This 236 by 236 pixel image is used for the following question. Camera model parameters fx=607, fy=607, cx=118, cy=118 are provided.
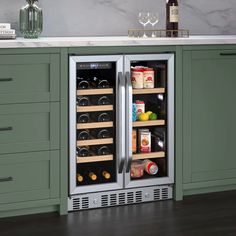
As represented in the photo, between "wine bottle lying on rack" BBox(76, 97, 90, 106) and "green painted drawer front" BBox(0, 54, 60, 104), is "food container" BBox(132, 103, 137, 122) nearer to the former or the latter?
"wine bottle lying on rack" BBox(76, 97, 90, 106)

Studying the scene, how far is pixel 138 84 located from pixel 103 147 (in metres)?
0.45

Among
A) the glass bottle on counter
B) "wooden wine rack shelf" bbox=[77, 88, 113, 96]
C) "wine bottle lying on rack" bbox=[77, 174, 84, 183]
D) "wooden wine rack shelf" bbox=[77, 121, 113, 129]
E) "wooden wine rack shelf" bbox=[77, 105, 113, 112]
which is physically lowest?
"wine bottle lying on rack" bbox=[77, 174, 84, 183]

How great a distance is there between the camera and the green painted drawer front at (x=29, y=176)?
3480mm

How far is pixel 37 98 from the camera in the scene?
349cm

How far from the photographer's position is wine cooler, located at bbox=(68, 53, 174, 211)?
366cm

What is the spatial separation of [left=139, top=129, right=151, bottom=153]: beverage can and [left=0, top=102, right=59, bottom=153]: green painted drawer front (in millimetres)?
601

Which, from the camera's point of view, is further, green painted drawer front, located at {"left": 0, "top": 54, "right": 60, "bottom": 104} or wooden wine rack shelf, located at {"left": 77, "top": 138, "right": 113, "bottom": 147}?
wooden wine rack shelf, located at {"left": 77, "top": 138, "right": 113, "bottom": 147}

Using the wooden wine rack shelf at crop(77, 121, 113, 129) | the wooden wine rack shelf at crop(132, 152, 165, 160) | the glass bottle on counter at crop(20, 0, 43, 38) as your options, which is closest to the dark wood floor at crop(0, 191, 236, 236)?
the wooden wine rack shelf at crop(132, 152, 165, 160)

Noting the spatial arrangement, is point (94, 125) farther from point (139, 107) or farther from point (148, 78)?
point (148, 78)

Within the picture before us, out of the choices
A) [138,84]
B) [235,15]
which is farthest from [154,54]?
[235,15]

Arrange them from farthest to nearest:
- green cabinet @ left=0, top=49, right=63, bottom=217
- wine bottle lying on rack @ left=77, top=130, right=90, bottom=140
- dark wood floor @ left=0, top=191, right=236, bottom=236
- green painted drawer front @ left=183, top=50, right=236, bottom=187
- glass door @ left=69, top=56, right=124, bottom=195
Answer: green painted drawer front @ left=183, top=50, right=236, bottom=187 → wine bottle lying on rack @ left=77, top=130, right=90, bottom=140 → glass door @ left=69, top=56, right=124, bottom=195 → green cabinet @ left=0, top=49, right=63, bottom=217 → dark wood floor @ left=0, top=191, right=236, bottom=236

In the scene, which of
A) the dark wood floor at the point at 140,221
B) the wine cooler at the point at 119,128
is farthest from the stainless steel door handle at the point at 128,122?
the dark wood floor at the point at 140,221

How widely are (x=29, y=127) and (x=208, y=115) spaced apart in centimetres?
117

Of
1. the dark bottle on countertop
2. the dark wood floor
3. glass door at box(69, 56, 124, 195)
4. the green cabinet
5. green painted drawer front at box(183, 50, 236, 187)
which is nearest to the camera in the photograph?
the dark wood floor
